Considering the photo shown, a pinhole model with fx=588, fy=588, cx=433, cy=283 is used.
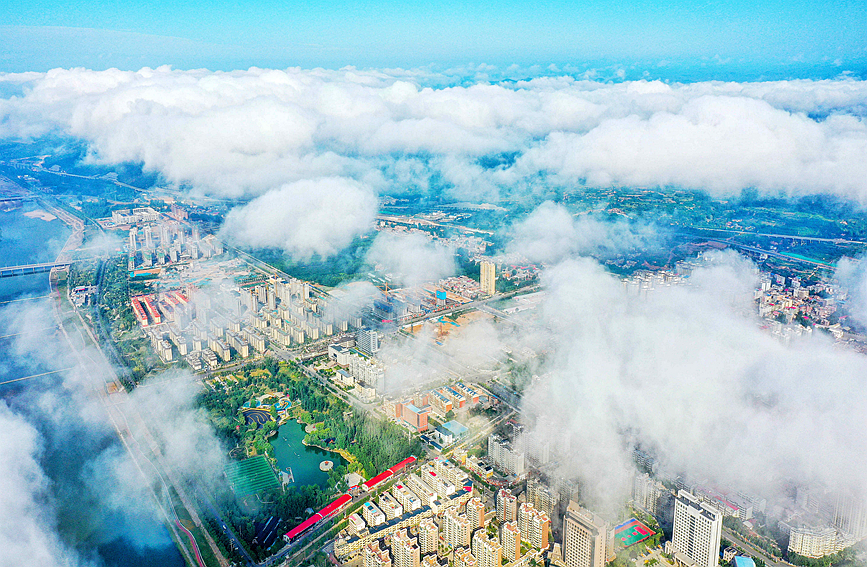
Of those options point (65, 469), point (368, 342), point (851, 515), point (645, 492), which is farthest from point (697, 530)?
point (65, 469)

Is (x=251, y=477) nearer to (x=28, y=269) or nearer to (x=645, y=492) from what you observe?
(x=645, y=492)

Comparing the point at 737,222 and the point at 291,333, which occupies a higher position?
the point at 737,222

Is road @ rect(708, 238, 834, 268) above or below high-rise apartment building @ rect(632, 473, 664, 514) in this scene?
above

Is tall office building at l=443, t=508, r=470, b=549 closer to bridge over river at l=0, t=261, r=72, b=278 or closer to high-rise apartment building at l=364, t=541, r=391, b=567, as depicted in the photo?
high-rise apartment building at l=364, t=541, r=391, b=567

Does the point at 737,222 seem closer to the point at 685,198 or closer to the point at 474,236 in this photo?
the point at 685,198

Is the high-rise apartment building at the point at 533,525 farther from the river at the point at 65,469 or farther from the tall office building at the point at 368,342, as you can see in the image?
the tall office building at the point at 368,342

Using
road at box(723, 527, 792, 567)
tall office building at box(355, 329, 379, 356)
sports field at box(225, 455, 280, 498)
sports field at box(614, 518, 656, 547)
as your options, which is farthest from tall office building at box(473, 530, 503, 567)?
tall office building at box(355, 329, 379, 356)

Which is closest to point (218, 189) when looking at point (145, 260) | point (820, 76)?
point (145, 260)
